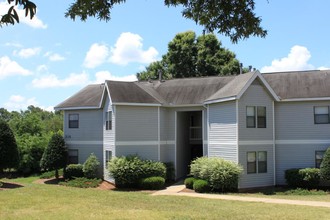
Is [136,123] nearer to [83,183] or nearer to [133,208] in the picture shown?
[83,183]

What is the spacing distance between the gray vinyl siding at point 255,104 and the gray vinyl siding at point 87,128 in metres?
11.1

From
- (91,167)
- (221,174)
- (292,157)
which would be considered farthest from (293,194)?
(91,167)

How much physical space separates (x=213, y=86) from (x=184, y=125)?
3.84 m

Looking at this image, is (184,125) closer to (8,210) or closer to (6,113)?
(8,210)

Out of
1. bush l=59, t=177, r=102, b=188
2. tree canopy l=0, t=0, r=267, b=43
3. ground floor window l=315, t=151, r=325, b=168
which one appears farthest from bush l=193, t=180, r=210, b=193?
tree canopy l=0, t=0, r=267, b=43

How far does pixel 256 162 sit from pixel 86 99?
14.3 m

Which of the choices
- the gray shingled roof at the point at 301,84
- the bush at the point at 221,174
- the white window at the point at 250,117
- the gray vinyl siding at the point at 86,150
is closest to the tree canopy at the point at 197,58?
the gray shingled roof at the point at 301,84

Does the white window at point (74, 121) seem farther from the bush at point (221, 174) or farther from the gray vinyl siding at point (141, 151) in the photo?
the bush at point (221, 174)

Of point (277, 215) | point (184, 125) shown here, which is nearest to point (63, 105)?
point (184, 125)

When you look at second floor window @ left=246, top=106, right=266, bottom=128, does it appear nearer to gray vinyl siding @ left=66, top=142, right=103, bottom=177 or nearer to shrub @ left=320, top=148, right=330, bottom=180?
shrub @ left=320, top=148, right=330, bottom=180

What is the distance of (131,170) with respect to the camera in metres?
24.8

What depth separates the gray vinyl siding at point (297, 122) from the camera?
25.1 m

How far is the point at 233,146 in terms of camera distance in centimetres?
2389

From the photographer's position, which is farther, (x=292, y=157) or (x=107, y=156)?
(x=107, y=156)
